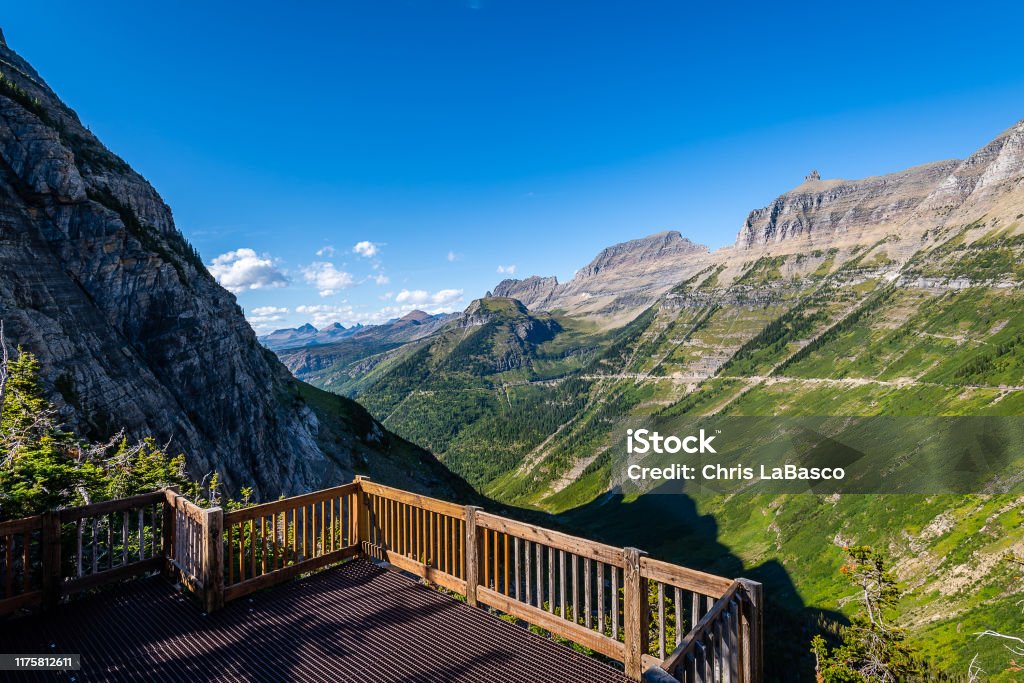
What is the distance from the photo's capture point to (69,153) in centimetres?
3553

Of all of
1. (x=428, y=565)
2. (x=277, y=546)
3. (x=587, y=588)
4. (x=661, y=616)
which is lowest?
(x=428, y=565)

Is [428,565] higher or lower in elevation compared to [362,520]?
lower

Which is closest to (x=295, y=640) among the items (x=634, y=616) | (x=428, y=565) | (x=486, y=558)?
(x=428, y=565)

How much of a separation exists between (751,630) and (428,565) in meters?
5.18

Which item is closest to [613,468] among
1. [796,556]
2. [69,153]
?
[796,556]

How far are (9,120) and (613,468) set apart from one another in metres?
178

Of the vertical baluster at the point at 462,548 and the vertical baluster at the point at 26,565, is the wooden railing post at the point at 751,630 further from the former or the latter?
the vertical baluster at the point at 26,565

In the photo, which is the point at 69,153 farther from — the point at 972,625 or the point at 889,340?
the point at 889,340

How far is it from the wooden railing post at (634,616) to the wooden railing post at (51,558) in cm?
784

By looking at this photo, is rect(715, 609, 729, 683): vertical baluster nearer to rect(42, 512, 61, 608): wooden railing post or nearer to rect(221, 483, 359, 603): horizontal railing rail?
rect(221, 483, 359, 603): horizontal railing rail

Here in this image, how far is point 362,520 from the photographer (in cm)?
959

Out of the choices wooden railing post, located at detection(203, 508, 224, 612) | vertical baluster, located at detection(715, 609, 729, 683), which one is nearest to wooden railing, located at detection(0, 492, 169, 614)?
wooden railing post, located at detection(203, 508, 224, 612)

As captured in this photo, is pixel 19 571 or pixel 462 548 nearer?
pixel 19 571

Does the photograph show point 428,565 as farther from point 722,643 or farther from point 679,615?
point 722,643
